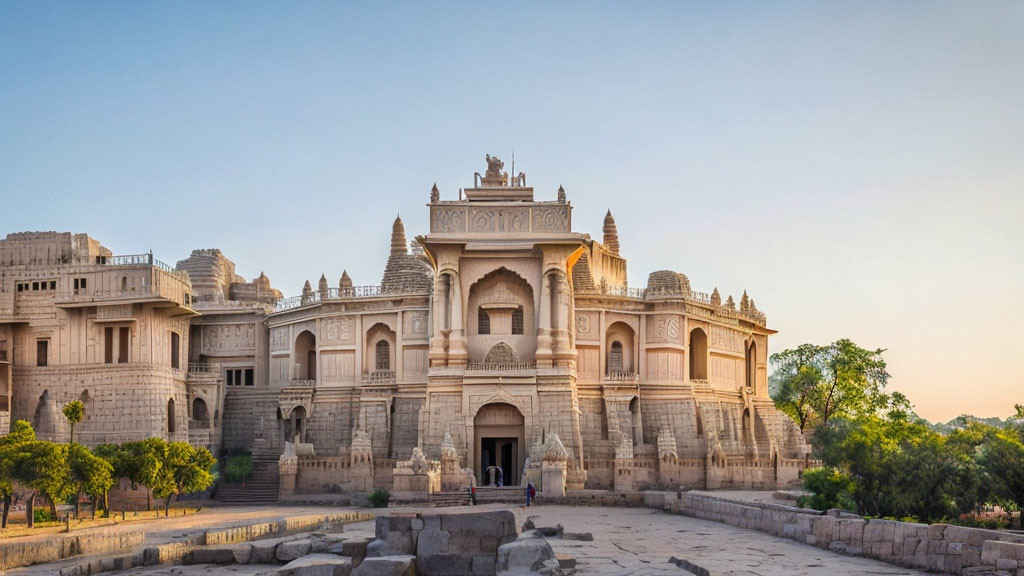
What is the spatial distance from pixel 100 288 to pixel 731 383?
32.1 meters

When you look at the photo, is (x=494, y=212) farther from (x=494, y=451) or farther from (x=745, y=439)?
(x=745, y=439)

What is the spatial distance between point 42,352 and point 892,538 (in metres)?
39.8

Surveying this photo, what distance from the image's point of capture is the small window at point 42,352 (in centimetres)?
4862

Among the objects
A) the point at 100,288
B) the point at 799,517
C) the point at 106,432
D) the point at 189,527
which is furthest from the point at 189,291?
the point at 799,517

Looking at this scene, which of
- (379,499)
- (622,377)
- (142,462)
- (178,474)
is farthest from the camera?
(622,377)

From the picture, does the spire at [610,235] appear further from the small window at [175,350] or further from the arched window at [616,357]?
the small window at [175,350]

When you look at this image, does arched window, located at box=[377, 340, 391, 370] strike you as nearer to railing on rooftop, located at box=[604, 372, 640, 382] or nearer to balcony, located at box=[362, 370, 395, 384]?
→ balcony, located at box=[362, 370, 395, 384]

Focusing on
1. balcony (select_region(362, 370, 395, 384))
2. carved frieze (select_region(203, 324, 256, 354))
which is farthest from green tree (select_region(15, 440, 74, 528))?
carved frieze (select_region(203, 324, 256, 354))

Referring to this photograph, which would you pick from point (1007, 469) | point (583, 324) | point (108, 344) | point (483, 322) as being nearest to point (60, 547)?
point (1007, 469)

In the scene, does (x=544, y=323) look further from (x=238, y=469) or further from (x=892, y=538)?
(x=892, y=538)

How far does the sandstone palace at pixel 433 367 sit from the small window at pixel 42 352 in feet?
0.31

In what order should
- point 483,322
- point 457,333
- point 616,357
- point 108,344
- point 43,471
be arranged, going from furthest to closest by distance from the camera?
point 616,357 → point 483,322 → point 108,344 → point 457,333 → point 43,471

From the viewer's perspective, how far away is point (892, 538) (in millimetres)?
22000

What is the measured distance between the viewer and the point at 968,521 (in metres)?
27.2
